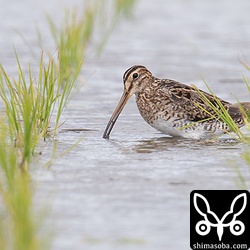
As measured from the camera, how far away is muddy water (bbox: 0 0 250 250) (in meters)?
6.14

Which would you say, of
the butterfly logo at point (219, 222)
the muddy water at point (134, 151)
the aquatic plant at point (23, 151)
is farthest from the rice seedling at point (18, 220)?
the butterfly logo at point (219, 222)

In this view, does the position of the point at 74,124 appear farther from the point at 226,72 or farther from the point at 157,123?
the point at 226,72

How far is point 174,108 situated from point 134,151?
3.76 ft

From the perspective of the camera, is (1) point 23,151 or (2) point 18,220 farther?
(1) point 23,151

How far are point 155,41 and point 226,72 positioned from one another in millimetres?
2425

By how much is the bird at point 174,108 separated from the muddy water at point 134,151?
167 millimetres

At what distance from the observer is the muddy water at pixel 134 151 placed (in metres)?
6.14

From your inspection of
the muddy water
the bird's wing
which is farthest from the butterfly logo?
the bird's wing

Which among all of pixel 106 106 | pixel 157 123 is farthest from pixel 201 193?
pixel 106 106

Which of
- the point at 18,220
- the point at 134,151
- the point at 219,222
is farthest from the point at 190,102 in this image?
the point at 18,220

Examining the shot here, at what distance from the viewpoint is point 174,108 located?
31.5 feet

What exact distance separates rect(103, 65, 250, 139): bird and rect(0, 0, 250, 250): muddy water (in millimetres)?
167

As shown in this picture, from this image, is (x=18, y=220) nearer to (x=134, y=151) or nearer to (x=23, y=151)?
(x=23, y=151)

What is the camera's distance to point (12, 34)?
15.1 m
